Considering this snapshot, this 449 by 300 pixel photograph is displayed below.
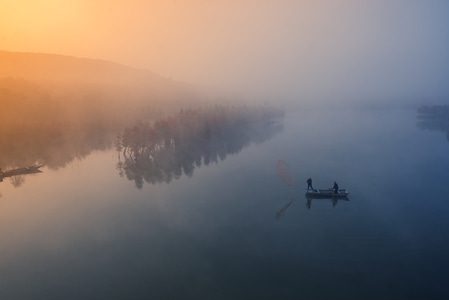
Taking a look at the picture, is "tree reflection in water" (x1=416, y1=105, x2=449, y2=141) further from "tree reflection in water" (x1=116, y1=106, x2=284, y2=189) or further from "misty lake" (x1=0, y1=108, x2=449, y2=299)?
"misty lake" (x1=0, y1=108, x2=449, y2=299)

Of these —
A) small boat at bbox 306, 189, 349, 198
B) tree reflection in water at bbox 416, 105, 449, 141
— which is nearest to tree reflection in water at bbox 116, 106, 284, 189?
small boat at bbox 306, 189, 349, 198

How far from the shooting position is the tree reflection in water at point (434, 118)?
5812 centimetres

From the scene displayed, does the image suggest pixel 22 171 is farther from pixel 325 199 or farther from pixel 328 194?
pixel 328 194

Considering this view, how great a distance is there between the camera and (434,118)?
226 feet

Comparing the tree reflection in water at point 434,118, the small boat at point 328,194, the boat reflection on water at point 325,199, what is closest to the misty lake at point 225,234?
the boat reflection on water at point 325,199

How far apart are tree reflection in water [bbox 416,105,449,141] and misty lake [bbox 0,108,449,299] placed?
34.8m

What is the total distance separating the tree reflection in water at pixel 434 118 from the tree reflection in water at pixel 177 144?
33.9 metres

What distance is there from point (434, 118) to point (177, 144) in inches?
2579

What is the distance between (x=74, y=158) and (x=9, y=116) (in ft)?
59.1

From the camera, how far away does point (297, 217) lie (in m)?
18.0

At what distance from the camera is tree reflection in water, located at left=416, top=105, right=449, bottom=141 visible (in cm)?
5812

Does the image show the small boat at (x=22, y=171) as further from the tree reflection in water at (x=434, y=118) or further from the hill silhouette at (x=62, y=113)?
the tree reflection in water at (x=434, y=118)

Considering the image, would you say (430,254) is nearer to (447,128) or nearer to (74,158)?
(74,158)

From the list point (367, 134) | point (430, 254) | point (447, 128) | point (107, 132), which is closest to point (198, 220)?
point (430, 254)
